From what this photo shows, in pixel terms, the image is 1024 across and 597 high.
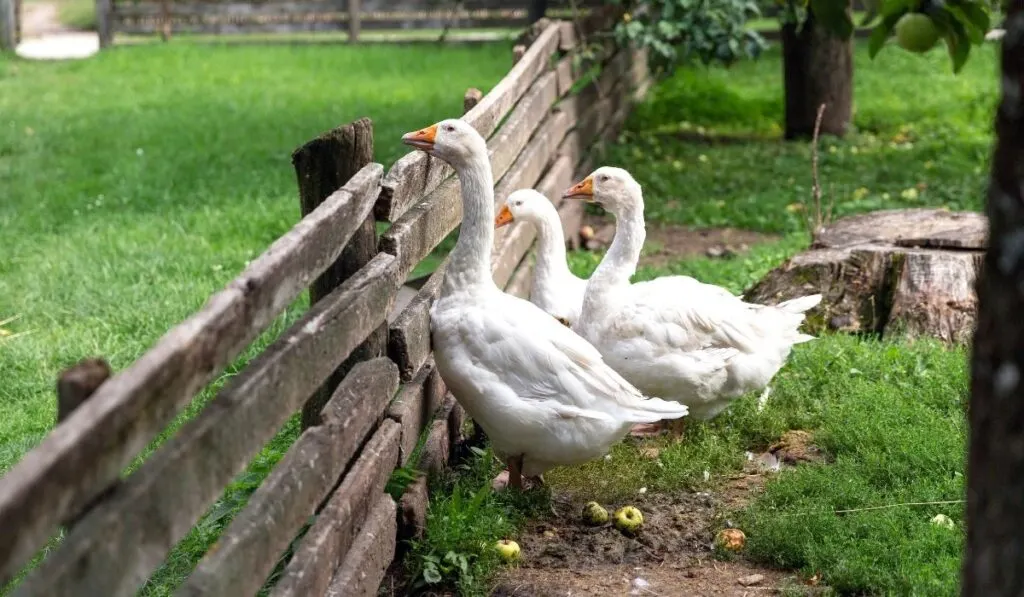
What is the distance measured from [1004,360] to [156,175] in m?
9.07

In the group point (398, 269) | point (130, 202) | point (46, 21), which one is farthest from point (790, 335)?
point (46, 21)

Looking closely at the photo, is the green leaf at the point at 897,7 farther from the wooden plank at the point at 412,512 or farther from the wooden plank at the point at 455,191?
the wooden plank at the point at 412,512

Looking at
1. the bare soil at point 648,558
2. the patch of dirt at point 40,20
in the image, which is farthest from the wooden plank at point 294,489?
the patch of dirt at point 40,20

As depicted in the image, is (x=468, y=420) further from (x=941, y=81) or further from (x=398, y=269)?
(x=941, y=81)

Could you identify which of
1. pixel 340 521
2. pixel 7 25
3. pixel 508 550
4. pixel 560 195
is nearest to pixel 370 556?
pixel 340 521

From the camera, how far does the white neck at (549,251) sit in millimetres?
5789

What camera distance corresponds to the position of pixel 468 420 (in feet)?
18.0

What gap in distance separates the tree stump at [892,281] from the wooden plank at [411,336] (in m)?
2.52

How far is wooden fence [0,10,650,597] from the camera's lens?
2.26 m

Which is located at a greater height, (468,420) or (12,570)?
(12,570)

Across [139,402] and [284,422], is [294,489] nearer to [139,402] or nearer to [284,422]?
[284,422]

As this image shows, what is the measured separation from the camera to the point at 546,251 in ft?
19.0

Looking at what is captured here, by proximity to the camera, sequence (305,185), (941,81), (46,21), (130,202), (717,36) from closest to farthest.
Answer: (305,185)
(130,202)
(717,36)
(941,81)
(46,21)

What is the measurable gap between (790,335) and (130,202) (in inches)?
227
